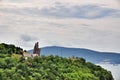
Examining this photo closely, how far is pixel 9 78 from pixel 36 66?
37.3 ft

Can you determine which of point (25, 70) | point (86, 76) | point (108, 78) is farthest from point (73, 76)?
point (108, 78)

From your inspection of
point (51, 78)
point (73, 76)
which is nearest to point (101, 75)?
point (73, 76)

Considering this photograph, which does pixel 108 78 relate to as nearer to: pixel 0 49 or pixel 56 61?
pixel 56 61

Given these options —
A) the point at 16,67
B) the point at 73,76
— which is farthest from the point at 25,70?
the point at 73,76

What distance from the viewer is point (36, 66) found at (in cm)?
4044

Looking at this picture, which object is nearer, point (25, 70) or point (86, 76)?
point (25, 70)

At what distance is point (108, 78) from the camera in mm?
50719

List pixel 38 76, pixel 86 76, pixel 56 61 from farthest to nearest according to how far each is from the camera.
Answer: pixel 56 61
pixel 86 76
pixel 38 76

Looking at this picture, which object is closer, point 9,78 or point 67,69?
point 9,78

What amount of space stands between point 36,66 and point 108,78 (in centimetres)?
1270

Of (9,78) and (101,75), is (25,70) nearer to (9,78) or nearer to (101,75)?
(9,78)

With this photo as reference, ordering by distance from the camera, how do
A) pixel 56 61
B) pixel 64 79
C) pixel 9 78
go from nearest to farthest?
pixel 9 78 < pixel 64 79 < pixel 56 61

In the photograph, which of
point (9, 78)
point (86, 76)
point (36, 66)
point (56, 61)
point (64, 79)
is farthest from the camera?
point (56, 61)

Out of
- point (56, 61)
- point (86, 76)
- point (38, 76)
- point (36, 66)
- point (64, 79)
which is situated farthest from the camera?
point (56, 61)
